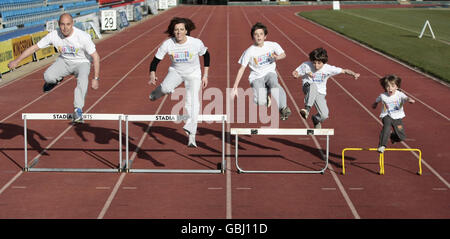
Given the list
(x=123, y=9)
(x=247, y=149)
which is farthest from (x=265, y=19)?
(x=247, y=149)

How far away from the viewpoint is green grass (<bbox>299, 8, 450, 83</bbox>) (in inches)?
911

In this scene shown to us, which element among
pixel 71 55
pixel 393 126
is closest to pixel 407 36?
pixel 393 126

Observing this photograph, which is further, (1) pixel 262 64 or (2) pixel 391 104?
(1) pixel 262 64

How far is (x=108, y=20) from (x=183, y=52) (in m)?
27.6

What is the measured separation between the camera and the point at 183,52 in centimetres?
977

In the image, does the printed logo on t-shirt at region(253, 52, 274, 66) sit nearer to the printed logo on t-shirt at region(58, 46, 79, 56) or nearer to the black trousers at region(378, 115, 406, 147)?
the black trousers at region(378, 115, 406, 147)

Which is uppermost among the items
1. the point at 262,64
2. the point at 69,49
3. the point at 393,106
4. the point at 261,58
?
the point at 69,49

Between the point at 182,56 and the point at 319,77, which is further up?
the point at 182,56

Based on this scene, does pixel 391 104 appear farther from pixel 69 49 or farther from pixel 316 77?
pixel 69 49

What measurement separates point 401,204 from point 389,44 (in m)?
21.8

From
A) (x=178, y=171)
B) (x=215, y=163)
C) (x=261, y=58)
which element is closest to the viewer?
(x=178, y=171)

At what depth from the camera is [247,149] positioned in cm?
1155

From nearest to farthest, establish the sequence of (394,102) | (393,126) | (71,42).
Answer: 1. (71,42)
2. (394,102)
3. (393,126)
